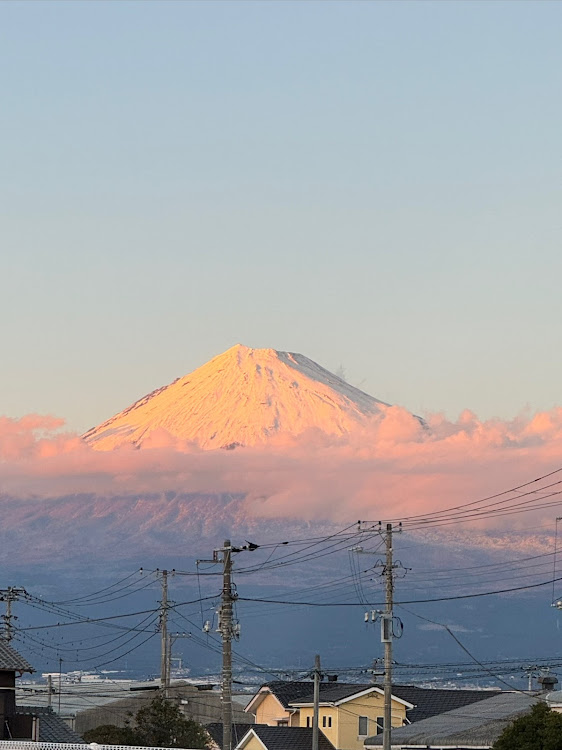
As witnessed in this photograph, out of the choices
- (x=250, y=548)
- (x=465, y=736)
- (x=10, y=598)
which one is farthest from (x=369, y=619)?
(x=10, y=598)

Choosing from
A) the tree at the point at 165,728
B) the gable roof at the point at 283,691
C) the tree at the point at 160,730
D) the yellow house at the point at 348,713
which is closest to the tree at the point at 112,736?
the tree at the point at 160,730

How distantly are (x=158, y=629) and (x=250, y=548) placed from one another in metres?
36.3

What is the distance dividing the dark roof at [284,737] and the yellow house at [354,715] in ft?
12.8

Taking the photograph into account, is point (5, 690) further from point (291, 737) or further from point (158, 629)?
point (158, 629)

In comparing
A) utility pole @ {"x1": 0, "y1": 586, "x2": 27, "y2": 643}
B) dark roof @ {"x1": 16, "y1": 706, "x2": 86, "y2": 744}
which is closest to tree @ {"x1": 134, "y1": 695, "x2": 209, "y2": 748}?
utility pole @ {"x1": 0, "y1": 586, "x2": 27, "y2": 643}

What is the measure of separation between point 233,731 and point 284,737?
676cm

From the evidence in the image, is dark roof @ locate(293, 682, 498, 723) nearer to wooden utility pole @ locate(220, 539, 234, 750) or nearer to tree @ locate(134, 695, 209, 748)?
tree @ locate(134, 695, 209, 748)

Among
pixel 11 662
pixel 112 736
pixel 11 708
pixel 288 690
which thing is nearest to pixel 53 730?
pixel 11 708

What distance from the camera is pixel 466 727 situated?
73500mm

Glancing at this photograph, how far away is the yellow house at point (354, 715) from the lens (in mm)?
90375

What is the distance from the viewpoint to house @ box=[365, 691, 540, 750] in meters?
69.8

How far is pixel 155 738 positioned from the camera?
82188mm

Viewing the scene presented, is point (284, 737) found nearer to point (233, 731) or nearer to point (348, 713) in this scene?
point (233, 731)

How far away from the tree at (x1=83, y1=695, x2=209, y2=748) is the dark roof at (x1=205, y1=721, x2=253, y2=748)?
5034 millimetres
